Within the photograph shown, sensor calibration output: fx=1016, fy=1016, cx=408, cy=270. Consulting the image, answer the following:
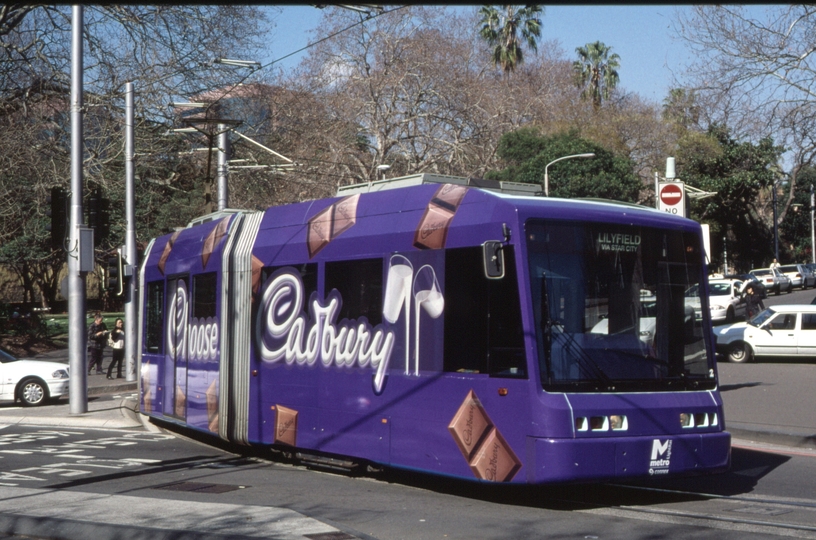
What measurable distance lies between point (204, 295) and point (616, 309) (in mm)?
6685

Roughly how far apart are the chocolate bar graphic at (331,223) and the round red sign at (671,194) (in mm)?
5702

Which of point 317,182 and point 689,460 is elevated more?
point 317,182

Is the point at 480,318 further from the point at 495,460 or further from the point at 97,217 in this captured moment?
the point at 97,217

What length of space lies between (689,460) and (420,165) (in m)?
31.3

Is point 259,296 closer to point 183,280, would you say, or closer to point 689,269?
point 183,280

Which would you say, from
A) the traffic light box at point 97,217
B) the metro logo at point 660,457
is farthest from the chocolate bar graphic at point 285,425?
the traffic light box at point 97,217

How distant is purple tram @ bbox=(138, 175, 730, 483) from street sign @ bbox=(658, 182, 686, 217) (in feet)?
16.9

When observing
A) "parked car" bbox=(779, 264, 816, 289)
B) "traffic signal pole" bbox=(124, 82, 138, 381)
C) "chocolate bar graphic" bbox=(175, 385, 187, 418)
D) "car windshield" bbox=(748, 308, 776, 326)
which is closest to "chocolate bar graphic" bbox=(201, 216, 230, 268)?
"chocolate bar graphic" bbox=(175, 385, 187, 418)

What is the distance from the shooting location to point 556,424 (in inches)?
325

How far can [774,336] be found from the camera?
88.5 ft

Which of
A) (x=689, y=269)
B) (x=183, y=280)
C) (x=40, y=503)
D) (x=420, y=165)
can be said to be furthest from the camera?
(x=420, y=165)

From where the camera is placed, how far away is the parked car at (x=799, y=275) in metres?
57.4

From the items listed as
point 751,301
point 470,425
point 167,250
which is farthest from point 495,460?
point 751,301

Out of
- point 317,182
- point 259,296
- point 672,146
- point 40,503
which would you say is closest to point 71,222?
point 259,296
